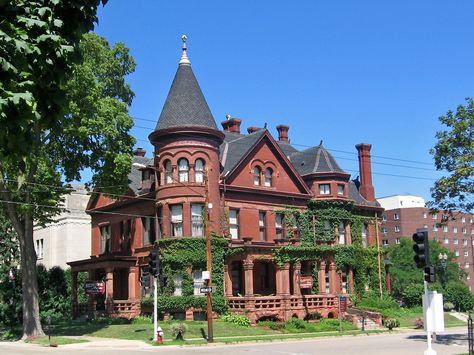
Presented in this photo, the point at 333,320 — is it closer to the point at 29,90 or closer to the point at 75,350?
the point at 75,350

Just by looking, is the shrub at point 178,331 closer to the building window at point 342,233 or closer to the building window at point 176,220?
the building window at point 176,220

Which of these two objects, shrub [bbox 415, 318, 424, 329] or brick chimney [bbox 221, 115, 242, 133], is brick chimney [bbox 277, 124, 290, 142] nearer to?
brick chimney [bbox 221, 115, 242, 133]

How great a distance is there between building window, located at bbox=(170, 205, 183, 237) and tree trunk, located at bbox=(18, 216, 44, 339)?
10634 millimetres

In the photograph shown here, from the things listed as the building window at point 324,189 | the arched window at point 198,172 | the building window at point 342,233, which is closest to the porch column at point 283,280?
the arched window at point 198,172

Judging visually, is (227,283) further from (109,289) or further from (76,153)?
(76,153)

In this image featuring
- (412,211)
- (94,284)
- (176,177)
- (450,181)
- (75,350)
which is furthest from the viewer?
(412,211)

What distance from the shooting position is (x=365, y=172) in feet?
187

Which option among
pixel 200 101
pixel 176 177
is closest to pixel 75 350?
pixel 176 177

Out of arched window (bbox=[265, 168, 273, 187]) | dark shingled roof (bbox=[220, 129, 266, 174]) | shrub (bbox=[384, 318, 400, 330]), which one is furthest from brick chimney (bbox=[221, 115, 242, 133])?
shrub (bbox=[384, 318, 400, 330])

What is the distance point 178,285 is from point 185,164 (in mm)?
8020

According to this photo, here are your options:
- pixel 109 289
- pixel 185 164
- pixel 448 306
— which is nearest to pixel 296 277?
pixel 185 164

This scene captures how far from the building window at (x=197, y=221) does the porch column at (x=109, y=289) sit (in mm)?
7816

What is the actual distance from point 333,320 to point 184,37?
22674mm

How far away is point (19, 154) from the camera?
24.9 feet
